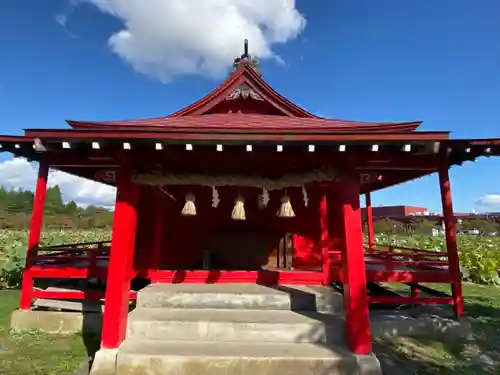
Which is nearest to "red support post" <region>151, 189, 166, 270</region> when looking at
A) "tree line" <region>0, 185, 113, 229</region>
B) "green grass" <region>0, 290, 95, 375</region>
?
"green grass" <region>0, 290, 95, 375</region>

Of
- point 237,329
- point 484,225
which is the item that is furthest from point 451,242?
point 484,225

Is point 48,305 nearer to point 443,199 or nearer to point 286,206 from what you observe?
point 286,206

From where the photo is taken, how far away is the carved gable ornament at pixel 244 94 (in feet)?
32.3

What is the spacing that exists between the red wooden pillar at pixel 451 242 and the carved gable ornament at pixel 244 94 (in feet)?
18.0

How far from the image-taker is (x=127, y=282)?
213 inches

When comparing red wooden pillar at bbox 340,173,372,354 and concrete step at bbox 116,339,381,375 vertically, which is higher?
red wooden pillar at bbox 340,173,372,354

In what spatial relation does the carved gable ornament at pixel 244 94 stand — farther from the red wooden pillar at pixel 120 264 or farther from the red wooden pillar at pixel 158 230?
the red wooden pillar at pixel 120 264

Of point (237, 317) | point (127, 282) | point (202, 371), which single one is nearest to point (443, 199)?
point (237, 317)

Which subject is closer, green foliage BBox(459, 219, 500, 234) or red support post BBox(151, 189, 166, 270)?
red support post BBox(151, 189, 166, 270)

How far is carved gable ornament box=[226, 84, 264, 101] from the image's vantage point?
985 cm

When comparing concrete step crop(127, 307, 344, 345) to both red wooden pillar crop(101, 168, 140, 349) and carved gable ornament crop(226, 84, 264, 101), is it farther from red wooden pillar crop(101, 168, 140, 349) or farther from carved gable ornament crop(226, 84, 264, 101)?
carved gable ornament crop(226, 84, 264, 101)

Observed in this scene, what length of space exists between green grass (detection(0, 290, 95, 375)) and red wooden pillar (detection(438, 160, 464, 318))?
712 centimetres

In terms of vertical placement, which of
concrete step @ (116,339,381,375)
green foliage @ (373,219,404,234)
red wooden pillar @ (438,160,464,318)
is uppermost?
green foliage @ (373,219,404,234)

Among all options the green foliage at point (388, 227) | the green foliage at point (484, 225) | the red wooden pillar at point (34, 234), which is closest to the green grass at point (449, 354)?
the red wooden pillar at point (34, 234)
